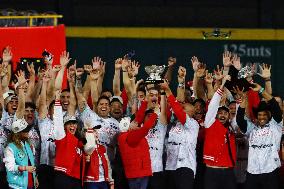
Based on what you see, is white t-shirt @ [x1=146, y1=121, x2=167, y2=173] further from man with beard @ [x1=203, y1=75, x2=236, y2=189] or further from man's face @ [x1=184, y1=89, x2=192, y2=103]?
man's face @ [x1=184, y1=89, x2=192, y2=103]

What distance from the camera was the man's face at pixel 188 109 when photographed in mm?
21084

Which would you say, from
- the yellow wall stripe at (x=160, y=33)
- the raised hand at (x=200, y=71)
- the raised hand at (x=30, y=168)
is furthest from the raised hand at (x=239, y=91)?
the yellow wall stripe at (x=160, y=33)

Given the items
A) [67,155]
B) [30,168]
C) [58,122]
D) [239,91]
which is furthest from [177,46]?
[30,168]

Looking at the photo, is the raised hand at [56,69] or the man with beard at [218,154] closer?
the man with beard at [218,154]

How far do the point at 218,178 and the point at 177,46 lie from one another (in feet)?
31.7

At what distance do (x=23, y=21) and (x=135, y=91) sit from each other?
12.3ft

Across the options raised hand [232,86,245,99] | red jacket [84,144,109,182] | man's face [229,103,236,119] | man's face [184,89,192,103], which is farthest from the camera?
man's face [184,89,192,103]

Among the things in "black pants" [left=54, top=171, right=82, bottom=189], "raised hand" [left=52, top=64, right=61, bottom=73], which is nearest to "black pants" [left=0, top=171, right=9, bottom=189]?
"black pants" [left=54, top=171, right=82, bottom=189]

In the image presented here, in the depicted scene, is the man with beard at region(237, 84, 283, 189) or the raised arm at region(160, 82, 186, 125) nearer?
the raised arm at region(160, 82, 186, 125)

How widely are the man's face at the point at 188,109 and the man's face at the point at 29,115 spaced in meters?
2.35

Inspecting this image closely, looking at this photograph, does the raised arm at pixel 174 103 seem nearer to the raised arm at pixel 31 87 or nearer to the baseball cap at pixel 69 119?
the baseball cap at pixel 69 119

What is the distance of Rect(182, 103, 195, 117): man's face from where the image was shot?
21.1 m

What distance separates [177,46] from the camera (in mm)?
30328

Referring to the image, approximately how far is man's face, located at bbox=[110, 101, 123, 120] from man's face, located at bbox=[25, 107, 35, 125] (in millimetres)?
1314
